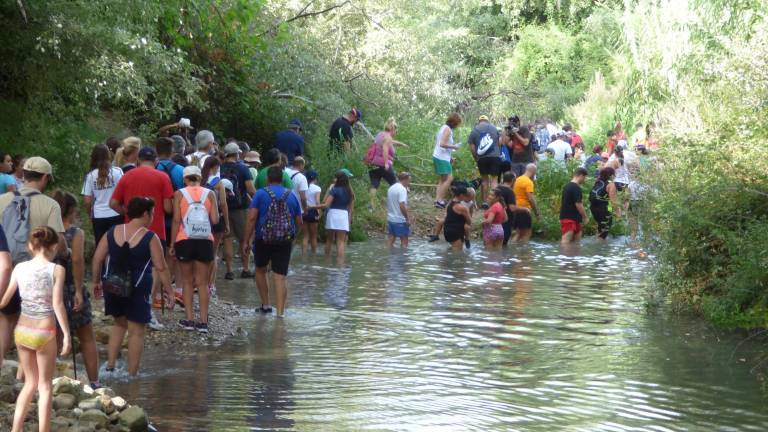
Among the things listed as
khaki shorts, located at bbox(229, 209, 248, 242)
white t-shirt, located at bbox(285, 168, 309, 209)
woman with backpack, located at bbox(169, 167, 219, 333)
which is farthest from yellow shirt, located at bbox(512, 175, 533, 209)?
woman with backpack, located at bbox(169, 167, 219, 333)

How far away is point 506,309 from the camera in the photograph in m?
13.6

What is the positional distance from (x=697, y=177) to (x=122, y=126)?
12.3 m

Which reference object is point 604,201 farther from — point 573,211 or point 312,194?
point 312,194

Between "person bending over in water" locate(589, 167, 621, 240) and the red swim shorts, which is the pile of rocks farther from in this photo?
the red swim shorts

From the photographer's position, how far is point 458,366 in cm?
1022

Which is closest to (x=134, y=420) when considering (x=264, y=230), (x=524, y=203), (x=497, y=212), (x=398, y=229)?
(x=264, y=230)

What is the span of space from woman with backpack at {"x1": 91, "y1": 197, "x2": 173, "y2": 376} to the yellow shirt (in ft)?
42.3

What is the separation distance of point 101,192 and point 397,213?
8702 mm

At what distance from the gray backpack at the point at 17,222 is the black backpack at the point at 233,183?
642 cm

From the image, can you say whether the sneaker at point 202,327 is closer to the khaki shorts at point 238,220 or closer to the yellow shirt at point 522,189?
the khaki shorts at point 238,220

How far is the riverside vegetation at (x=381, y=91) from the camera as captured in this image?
12148mm

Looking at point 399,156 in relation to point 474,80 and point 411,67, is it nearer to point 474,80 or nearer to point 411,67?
point 411,67

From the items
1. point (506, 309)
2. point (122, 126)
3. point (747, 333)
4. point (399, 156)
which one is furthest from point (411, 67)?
point (747, 333)

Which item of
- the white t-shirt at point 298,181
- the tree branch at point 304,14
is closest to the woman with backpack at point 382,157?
the tree branch at point 304,14
